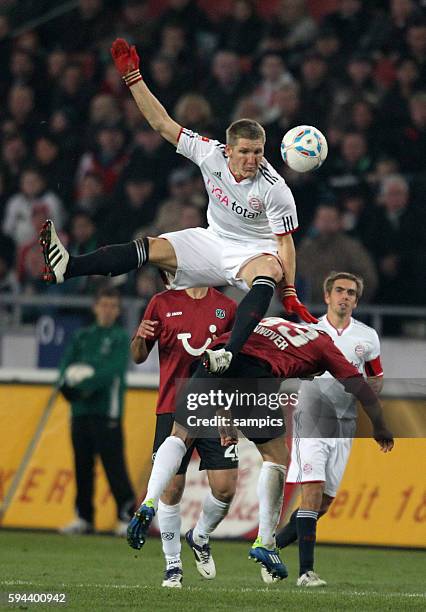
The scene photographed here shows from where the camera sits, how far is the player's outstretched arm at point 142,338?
29.0 ft

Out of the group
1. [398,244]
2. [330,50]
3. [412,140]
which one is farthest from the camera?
[330,50]

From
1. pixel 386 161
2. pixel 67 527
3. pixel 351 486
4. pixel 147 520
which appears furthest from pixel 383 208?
pixel 147 520

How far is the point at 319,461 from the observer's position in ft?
30.3

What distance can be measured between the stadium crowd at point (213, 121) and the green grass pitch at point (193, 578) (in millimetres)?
2858

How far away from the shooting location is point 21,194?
1557 centimetres

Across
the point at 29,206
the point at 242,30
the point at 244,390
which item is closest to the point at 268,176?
the point at 244,390

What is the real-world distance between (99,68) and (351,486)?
7.19m

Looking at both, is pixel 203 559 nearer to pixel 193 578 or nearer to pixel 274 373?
pixel 193 578

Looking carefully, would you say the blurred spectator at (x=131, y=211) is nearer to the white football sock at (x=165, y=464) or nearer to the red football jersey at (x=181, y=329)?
the red football jersey at (x=181, y=329)

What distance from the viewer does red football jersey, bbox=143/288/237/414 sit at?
9016 mm

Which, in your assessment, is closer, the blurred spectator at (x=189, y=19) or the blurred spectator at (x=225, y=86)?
the blurred spectator at (x=225, y=86)

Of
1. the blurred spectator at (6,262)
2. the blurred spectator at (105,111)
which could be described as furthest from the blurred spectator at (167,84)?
the blurred spectator at (6,262)

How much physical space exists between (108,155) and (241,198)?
6.84m

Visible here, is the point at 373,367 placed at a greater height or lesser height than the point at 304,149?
lesser
